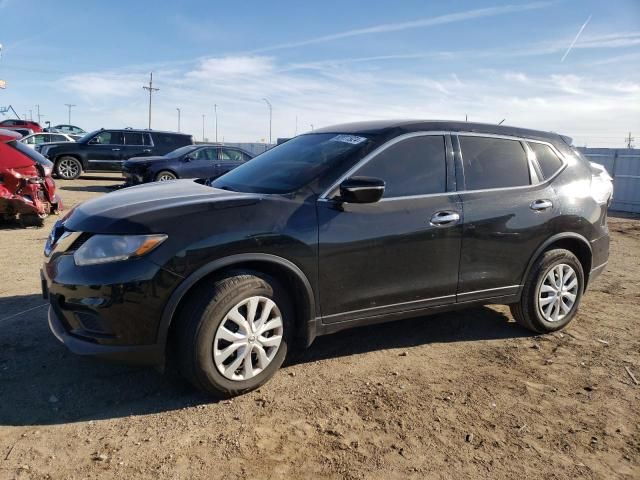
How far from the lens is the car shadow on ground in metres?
3.10

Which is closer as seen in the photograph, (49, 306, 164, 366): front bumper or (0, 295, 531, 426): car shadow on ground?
(49, 306, 164, 366): front bumper

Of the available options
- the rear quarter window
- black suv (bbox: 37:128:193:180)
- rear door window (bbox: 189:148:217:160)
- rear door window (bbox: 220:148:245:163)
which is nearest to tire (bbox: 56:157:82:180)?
black suv (bbox: 37:128:193:180)

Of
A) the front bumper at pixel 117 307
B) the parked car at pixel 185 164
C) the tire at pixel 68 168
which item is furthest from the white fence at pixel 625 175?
the tire at pixel 68 168

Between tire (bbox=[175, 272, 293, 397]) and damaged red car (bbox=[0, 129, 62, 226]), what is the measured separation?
5970 millimetres

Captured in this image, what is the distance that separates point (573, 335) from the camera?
464 cm

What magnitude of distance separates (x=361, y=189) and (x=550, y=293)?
220 cm

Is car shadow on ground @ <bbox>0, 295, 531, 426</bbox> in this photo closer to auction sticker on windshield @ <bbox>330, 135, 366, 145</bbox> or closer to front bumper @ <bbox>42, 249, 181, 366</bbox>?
front bumper @ <bbox>42, 249, 181, 366</bbox>

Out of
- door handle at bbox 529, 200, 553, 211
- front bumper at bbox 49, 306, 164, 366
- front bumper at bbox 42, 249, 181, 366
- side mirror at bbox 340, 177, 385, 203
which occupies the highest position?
side mirror at bbox 340, 177, 385, 203

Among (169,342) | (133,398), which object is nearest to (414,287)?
(169,342)

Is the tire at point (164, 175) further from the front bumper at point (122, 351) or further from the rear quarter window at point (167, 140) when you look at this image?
the front bumper at point (122, 351)

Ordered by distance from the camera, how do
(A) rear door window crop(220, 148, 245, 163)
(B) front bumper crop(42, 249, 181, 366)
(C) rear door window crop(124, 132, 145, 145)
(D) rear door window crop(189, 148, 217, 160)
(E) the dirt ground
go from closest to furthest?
(E) the dirt ground, (B) front bumper crop(42, 249, 181, 366), (D) rear door window crop(189, 148, 217, 160), (A) rear door window crop(220, 148, 245, 163), (C) rear door window crop(124, 132, 145, 145)

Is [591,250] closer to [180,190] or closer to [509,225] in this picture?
[509,225]

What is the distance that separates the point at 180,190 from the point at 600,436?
3.08 meters

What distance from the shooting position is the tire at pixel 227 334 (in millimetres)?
3035
